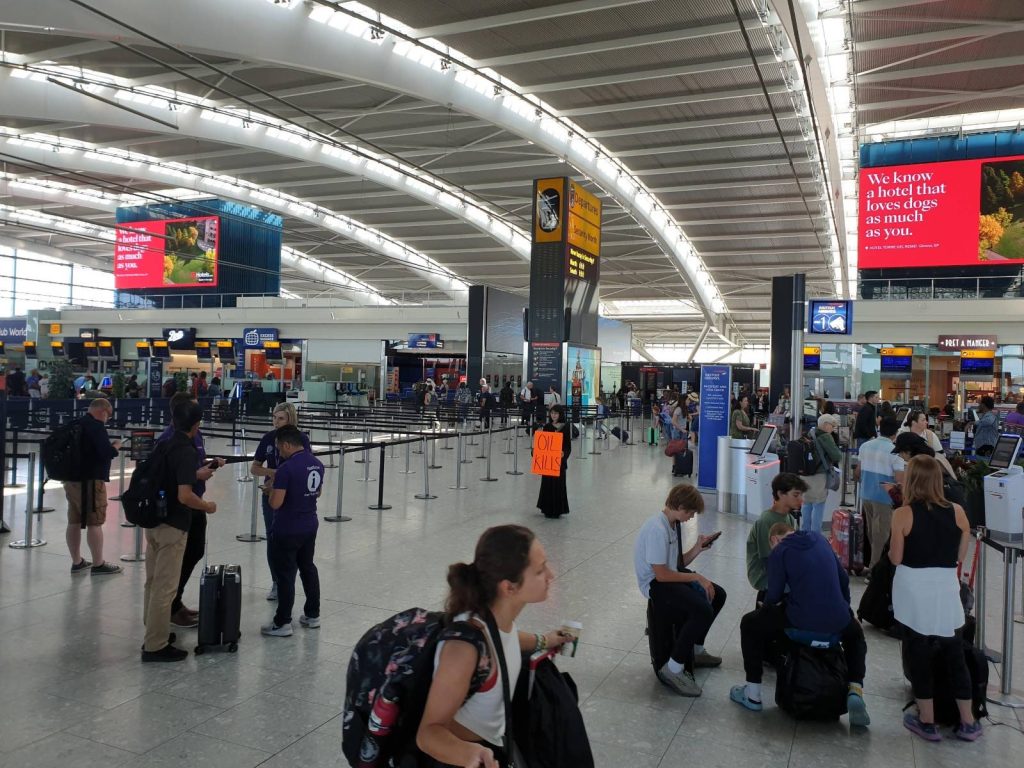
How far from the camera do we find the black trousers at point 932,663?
142 inches

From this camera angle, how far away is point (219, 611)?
4.41 m

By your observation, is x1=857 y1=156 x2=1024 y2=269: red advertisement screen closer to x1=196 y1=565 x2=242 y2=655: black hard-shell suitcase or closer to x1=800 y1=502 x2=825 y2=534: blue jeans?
x1=800 y1=502 x2=825 y2=534: blue jeans

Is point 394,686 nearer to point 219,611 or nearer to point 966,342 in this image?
point 219,611

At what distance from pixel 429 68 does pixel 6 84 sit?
11119 mm

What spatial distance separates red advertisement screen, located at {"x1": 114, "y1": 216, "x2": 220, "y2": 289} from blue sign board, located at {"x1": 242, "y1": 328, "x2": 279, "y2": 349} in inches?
171

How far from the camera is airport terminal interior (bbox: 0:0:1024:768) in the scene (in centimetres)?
384

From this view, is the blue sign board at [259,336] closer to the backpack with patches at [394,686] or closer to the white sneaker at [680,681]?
the white sneaker at [680,681]

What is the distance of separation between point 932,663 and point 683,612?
1205 millimetres

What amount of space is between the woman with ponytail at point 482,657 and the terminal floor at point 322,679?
1702 millimetres

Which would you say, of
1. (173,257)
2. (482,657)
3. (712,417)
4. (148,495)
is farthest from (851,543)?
(173,257)

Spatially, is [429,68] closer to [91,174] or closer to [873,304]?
[873,304]

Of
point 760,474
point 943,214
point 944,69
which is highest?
point 944,69

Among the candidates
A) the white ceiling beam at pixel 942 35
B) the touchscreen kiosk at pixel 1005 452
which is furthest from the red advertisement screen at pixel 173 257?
the touchscreen kiosk at pixel 1005 452

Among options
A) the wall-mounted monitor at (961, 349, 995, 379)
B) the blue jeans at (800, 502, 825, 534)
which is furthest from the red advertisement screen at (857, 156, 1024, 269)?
the blue jeans at (800, 502, 825, 534)
